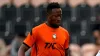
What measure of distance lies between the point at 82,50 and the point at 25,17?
7.57ft

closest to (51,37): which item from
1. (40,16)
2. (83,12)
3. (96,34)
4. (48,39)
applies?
(48,39)

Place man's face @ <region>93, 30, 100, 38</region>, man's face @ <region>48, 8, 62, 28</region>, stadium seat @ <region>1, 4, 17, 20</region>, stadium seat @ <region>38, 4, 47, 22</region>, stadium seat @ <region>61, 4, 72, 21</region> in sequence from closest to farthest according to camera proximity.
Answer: man's face @ <region>48, 8, 62, 28</region>
man's face @ <region>93, 30, 100, 38</region>
stadium seat @ <region>61, 4, 72, 21</region>
stadium seat @ <region>38, 4, 47, 22</region>
stadium seat @ <region>1, 4, 17, 20</region>

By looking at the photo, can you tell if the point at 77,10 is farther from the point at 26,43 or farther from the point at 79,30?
the point at 26,43

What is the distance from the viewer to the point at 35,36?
500cm

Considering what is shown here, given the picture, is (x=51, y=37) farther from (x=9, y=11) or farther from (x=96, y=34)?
(x=9, y=11)

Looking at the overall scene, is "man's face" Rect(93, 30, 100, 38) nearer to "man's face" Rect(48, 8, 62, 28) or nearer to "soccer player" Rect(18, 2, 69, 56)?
"soccer player" Rect(18, 2, 69, 56)

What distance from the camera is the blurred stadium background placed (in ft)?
39.8

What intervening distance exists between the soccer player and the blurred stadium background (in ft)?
22.4

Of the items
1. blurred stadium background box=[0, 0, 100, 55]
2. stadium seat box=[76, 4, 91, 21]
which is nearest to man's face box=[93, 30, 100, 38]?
blurred stadium background box=[0, 0, 100, 55]

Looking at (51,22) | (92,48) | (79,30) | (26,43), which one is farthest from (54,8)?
(79,30)

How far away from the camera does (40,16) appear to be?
41.1ft

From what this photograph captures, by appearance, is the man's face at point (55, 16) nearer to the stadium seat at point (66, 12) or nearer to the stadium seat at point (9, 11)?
the stadium seat at point (66, 12)

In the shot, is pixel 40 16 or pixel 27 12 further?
pixel 27 12

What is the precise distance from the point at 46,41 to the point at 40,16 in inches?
297
